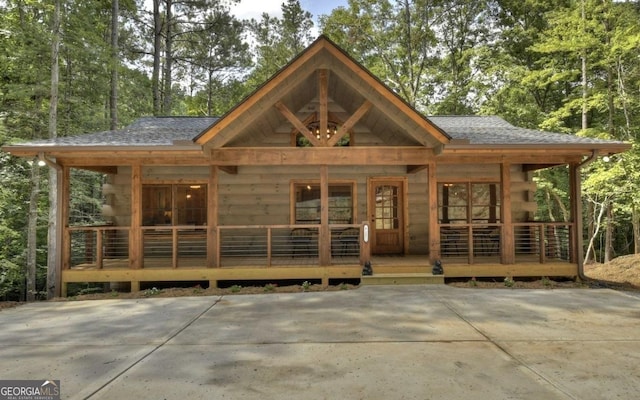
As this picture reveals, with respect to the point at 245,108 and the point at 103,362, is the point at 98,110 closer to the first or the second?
the point at 245,108

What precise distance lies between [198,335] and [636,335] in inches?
226

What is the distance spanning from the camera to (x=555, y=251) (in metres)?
9.55

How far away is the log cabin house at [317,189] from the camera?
7.55 m

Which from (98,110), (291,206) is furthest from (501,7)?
(98,110)

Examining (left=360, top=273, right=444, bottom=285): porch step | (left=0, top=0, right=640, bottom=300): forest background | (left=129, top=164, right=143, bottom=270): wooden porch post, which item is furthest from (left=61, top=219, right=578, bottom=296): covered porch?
(left=0, top=0, right=640, bottom=300): forest background

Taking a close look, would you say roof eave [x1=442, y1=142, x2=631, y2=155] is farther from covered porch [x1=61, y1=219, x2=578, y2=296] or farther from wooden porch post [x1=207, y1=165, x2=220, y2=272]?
wooden porch post [x1=207, y1=165, x2=220, y2=272]

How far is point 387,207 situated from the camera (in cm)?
1046

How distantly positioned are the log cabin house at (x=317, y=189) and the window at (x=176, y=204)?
0.03 metres

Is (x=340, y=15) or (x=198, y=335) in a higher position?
(x=340, y=15)

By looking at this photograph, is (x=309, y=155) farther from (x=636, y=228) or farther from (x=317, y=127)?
(x=636, y=228)

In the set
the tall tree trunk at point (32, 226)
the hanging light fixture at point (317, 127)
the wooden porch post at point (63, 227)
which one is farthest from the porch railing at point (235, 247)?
the hanging light fixture at point (317, 127)

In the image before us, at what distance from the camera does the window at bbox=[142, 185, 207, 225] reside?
10.2 metres

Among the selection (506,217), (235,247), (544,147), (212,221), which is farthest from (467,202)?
(212,221)

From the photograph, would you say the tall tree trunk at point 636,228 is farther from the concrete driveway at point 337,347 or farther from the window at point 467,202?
the concrete driveway at point 337,347
